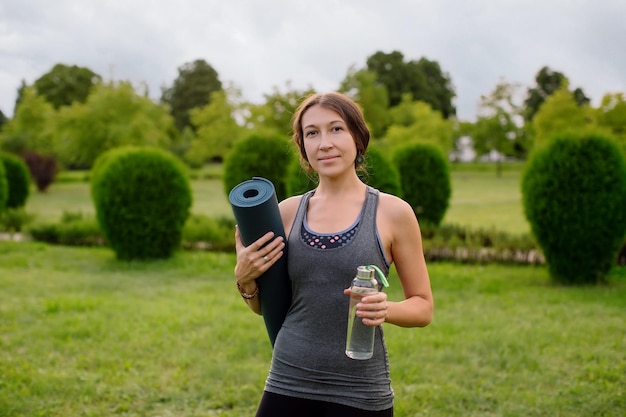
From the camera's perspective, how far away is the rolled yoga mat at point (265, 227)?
2.21 meters

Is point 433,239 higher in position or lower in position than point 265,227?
lower

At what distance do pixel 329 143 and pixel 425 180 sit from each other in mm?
13274

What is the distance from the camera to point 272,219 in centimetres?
226

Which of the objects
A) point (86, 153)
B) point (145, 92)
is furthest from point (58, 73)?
point (86, 153)

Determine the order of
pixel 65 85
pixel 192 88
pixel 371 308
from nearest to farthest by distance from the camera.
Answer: pixel 371 308 → pixel 65 85 → pixel 192 88

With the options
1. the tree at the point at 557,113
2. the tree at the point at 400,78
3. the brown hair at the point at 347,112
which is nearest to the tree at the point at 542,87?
the tree at the point at 400,78

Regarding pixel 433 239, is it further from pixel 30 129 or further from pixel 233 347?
pixel 30 129

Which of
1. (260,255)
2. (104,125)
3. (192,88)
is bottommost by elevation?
(260,255)

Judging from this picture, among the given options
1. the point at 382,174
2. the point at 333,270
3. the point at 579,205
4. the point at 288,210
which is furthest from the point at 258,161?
the point at 333,270

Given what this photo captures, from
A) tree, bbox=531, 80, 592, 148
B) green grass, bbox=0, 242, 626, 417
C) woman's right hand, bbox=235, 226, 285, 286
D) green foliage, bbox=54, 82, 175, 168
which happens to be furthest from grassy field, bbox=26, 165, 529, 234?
woman's right hand, bbox=235, 226, 285, 286

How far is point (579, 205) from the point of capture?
9188 mm

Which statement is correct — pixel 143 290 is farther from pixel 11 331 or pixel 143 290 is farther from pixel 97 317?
pixel 11 331

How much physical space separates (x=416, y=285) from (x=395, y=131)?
41134mm

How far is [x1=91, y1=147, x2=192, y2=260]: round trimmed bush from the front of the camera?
450 inches
